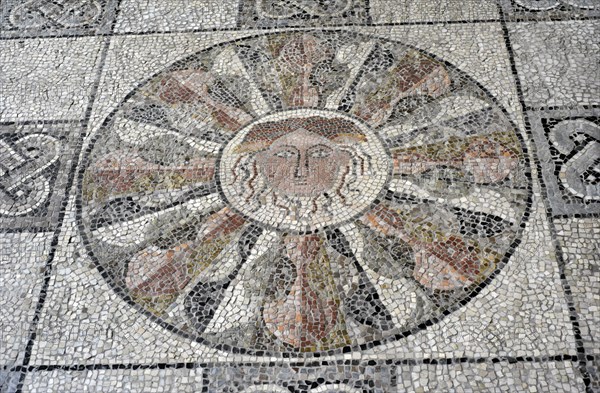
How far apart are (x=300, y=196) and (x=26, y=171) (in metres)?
1.92

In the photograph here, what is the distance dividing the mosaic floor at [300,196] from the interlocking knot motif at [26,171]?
0.02m

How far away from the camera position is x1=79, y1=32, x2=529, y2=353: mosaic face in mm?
4262

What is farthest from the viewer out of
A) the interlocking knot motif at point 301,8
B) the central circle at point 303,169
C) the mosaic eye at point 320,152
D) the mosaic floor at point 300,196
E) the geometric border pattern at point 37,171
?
the interlocking knot motif at point 301,8

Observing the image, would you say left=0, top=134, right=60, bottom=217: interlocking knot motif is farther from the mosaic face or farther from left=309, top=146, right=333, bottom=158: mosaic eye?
left=309, top=146, right=333, bottom=158: mosaic eye

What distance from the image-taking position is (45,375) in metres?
4.07

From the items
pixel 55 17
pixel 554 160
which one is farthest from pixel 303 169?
pixel 55 17

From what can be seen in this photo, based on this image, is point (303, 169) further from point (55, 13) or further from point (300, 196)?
point (55, 13)

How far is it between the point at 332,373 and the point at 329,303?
431mm

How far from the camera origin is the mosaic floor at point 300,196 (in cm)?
407

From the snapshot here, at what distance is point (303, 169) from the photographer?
16.3 ft

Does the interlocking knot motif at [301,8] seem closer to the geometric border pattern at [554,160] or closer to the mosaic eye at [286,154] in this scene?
the mosaic eye at [286,154]

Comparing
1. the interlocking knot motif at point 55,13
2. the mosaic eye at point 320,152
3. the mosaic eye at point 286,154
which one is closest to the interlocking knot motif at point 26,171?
the interlocking knot motif at point 55,13

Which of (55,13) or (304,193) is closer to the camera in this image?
(304,193)

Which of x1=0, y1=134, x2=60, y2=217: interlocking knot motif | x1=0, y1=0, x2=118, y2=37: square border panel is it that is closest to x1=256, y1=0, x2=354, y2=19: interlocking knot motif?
x1=0, y1=0, x2=118, y2=37: square border panel
